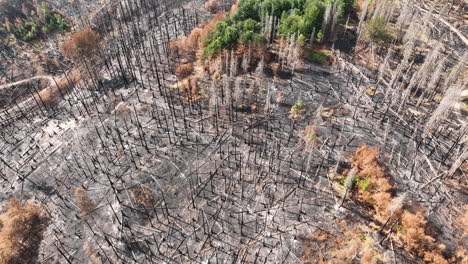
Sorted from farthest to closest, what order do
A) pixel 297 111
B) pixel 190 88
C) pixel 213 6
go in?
pixel 213 6
pixel 190 88
pixel 297 111

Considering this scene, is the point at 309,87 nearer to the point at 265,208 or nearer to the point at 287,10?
the point at 287,10

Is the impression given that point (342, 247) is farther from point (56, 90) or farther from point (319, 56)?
point (56, 90)

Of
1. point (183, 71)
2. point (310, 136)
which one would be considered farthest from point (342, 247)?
point (183, 71)

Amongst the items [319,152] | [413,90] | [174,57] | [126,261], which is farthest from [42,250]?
[413,90]

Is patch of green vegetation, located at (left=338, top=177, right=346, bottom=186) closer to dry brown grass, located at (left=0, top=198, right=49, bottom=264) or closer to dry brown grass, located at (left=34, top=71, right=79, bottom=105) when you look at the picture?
dry brown grass, located at (left=0, top=198, right=49, bottom=264)

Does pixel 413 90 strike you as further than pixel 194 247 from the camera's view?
Yes

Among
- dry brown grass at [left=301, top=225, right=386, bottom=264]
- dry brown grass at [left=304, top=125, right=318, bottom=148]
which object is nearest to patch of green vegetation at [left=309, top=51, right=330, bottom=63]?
dry brown grass at [left=304, top=125, right=318, bottom=148]

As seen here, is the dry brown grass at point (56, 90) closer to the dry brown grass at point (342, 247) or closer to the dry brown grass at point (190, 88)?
the dry brown grass at point (190, 88)
